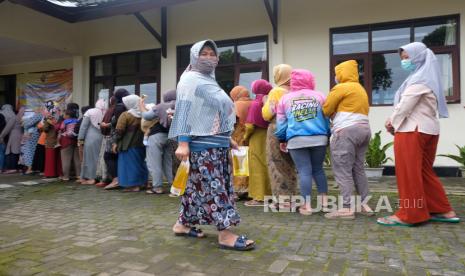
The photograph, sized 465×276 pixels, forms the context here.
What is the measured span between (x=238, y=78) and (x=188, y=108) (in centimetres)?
653

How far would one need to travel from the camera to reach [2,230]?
3797 millimetres

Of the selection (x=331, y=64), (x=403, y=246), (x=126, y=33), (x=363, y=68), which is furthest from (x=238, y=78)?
(x=403, y=246)

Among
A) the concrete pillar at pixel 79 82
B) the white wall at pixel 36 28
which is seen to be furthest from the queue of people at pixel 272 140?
the concrete pillar at pixel 79 82

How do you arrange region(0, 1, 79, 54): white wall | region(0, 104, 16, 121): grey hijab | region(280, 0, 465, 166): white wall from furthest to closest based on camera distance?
region(0, 1, 79, 54): white wall
region(0, 104, 16, 121): grey hijab
region(280, 0, 465, 166): white wall

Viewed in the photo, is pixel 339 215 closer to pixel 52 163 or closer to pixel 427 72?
pixel 427 72

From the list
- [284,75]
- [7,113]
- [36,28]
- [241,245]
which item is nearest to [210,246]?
[241,245]

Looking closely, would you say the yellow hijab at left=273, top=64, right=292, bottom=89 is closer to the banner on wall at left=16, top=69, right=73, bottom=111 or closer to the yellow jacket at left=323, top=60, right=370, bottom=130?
the yellow jacket at left=323, top=60, right=370, bottom=130

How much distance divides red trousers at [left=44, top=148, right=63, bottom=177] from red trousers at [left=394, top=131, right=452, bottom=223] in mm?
6810

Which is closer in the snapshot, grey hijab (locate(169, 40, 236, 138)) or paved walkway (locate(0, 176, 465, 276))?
paved walkway (locate(0, 176, 465, 276))

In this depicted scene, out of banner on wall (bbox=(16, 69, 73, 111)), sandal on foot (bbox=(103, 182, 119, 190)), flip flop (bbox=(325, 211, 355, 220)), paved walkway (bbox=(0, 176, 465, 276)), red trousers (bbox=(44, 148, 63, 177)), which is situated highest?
banner on wall (bbox=(16, 69, 73, 111))

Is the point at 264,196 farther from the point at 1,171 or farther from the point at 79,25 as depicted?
the point at 79,25

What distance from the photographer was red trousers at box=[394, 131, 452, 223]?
11.9ft

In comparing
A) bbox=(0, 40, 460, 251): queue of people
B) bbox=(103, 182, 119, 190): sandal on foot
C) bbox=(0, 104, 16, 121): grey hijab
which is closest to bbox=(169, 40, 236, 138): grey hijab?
bbox=(0, 40, 460, 251): queue of people

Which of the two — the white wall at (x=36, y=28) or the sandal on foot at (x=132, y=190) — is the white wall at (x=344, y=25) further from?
the white wall at (x=36, y=28)
